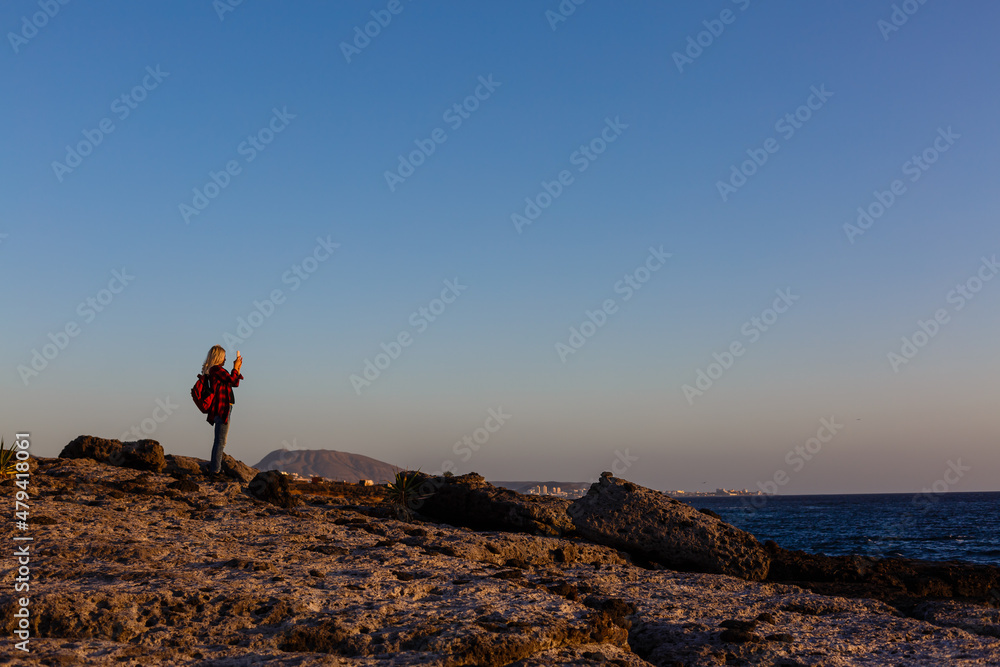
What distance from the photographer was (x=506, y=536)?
1738 centimetres

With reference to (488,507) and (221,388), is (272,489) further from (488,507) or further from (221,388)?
(488,507)

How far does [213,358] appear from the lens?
20.8 metres

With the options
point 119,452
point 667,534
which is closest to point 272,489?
point 119,452

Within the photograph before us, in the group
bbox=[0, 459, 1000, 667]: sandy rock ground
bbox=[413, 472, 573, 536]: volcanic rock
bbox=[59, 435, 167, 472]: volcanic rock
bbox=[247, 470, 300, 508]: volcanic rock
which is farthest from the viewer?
bbox=[59, 435, 167, 472]: volcanic rock

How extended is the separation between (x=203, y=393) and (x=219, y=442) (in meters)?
1.95

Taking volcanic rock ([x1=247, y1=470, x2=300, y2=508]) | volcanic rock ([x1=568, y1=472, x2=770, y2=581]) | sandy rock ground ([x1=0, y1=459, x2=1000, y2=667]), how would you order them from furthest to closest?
volcanic rock ([x1=247, y1=470, x2=300, y2=508]) → volcanic rock ([x1=568, y1=472, x2=770, y2=581]) → sandy rock ground ([x1=0, y1=459, x2=1000, y2=667])

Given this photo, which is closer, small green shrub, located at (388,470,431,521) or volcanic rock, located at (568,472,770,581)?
volcanic rock, located at (568,472,770,581)

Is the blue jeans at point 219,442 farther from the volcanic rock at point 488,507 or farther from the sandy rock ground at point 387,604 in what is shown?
the volcanic rock at point 488,507

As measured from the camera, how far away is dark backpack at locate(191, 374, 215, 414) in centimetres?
2044

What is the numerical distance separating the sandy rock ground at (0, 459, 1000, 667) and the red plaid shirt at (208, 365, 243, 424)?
322 centimetres

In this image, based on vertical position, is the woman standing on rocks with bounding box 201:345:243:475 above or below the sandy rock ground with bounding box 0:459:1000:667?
above

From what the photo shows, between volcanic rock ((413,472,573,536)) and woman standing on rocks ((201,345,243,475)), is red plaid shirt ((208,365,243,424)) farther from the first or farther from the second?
volcanic rock ((413,472,573,536))

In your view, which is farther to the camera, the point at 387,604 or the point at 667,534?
the point at 667,534

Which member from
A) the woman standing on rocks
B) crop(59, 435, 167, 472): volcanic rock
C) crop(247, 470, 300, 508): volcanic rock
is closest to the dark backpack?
the woman standing on rocks
